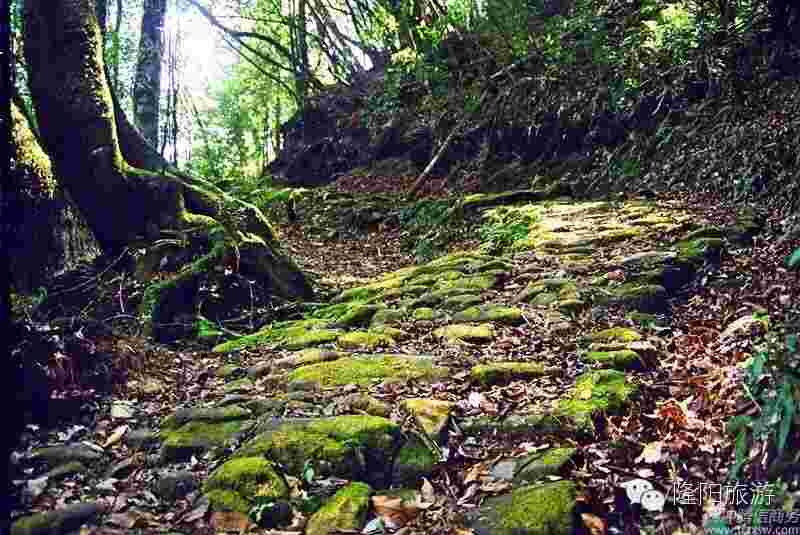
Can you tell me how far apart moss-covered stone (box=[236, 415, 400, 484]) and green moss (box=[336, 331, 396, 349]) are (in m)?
1.38

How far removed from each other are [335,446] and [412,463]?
1.11 feet

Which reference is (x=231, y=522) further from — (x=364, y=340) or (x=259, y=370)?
(x=364, y=340)

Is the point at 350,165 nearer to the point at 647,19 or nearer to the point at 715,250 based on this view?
the point at 647,19

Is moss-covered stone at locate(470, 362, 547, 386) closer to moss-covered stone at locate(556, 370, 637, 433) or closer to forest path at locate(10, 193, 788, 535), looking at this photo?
forest path at locate(10, 193, 788, 535)

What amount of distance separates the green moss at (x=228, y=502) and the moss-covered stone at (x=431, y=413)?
2.82ft

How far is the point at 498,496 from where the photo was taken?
2.31 metres

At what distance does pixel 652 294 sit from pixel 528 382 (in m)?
1.44

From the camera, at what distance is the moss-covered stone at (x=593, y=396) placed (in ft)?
8.95

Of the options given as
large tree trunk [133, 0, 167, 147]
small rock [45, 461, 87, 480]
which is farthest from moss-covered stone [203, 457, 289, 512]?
large tree trunk [133, 0, 167, 147]

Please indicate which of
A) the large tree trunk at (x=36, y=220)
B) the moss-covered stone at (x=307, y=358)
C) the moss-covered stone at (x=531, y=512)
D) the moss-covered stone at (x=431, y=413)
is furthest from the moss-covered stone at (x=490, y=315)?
the large tree trunk at (x=36, y=220)

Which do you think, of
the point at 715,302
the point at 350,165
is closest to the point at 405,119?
the point at 350,165

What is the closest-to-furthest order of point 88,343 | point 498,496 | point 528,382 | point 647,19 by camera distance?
point 498,496, point 528,382, point 88,343, point 647,19

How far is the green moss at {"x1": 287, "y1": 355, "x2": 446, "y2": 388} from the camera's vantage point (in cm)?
345

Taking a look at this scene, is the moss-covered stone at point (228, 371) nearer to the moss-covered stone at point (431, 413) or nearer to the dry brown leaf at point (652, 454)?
the moss-covered stone at point (431, 413)
